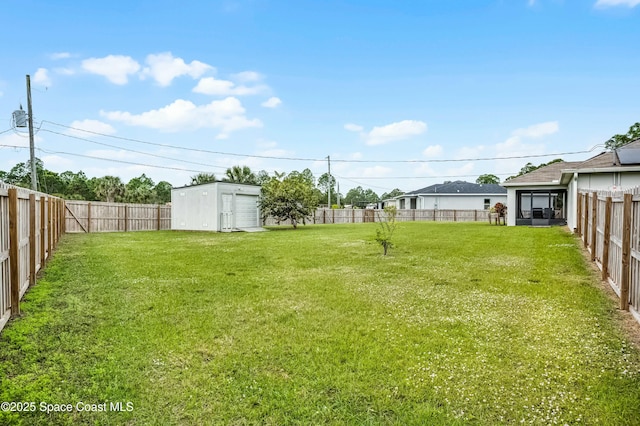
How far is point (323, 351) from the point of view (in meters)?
3.94

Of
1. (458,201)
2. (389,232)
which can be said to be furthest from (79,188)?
(389,232)

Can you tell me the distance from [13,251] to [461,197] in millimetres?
39441

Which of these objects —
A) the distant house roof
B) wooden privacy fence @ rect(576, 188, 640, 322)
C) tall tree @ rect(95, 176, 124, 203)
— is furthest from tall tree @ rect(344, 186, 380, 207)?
wooden privacy fence @ rect(576, 188, 640, 322)

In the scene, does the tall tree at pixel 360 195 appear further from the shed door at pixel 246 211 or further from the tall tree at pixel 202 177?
the shed door at pixel 246 211

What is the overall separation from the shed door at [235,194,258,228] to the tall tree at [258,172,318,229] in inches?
19.6

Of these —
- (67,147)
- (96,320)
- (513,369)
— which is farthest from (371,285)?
(67,147)

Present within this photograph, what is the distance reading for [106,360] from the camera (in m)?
3.68

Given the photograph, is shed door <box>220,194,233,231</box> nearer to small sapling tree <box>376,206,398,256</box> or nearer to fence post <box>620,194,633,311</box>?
small sapling tree <box>376,206,398,256</box>

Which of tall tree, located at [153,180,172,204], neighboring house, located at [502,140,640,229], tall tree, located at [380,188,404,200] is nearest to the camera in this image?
neighboring house, located at [502,140,640,229]

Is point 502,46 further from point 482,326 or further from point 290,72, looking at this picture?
point 482,326

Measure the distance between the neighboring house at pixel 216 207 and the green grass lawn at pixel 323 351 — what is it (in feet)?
43.5

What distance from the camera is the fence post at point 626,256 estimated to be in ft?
16.9

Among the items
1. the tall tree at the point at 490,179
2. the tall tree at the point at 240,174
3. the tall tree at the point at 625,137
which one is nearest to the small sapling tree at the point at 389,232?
the tall tree at the point at 240,174

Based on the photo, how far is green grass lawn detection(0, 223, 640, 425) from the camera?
2.92 metres
